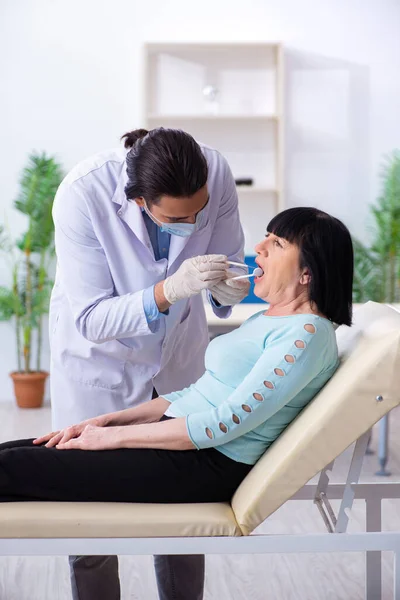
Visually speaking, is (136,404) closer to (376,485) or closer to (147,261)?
(147,261)

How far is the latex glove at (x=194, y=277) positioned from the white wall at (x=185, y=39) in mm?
3377

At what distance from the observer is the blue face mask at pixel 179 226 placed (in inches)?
67.4

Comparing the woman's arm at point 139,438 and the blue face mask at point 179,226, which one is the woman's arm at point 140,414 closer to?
the woman's arm at point 139,438

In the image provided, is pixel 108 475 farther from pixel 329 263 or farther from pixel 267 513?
pixel 329 263

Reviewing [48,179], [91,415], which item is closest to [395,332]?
[91,415]

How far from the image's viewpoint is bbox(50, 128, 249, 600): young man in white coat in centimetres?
165

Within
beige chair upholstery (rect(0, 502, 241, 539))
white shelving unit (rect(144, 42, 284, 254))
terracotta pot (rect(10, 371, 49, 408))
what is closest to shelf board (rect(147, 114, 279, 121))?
white shelving unit (rect(144, 42, 284, 254))

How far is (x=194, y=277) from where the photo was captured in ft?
5.50

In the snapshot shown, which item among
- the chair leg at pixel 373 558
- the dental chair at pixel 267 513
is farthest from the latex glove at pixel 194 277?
the chair leg at pixel 373 558

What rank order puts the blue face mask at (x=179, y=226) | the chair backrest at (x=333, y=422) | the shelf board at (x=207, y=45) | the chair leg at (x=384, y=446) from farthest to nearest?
the shelf board at (x=207, y=45)
the chair leg at (x=384, y=446)
the blue face mask at (x=179, y=226)
the chair backrest at (x=333, y=422)

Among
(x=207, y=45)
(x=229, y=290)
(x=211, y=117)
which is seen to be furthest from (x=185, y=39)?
(x=229, y=290)

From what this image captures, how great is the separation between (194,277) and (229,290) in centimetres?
17

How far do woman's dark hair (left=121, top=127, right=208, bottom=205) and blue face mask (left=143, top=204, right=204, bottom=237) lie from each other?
2.6 inches

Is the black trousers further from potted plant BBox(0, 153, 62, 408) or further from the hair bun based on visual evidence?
potted plant BBox(0, 153, 62, 408)
